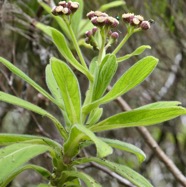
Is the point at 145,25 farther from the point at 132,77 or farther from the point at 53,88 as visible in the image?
the point at 53,88

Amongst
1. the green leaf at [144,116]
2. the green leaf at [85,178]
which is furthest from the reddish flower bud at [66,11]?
the green leaf at [85,178]

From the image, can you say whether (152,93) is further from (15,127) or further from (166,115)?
(166,115)

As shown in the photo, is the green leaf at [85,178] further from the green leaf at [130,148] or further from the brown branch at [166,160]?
the brown branch at [166,160]

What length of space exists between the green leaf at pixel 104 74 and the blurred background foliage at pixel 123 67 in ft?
3.19

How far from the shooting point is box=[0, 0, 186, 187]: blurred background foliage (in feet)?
7.50

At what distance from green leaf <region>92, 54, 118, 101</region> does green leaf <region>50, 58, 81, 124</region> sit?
0.15 ft

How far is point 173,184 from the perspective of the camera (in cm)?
287

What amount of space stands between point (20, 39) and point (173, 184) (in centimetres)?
131

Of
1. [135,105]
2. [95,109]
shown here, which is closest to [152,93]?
[135,105]

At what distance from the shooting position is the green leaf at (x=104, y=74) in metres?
1.02

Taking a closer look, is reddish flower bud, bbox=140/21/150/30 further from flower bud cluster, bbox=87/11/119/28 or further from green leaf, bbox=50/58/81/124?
green leaf, bbox=50/58/81/124

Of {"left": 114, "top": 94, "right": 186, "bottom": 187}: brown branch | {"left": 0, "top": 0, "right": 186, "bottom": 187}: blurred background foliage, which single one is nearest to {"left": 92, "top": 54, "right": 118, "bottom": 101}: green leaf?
{"left": 114, "top": 94, "right": 186, "bottom": 187}: brown branch

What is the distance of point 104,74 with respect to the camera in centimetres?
104

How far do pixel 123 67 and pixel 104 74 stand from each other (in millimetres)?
1658
